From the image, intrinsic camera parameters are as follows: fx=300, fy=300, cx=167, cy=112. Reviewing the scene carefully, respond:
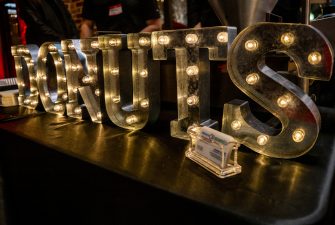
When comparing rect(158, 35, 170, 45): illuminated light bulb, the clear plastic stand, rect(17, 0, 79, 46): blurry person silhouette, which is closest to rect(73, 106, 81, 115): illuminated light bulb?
rect(158, 35, 170, 45): illuminated light bulb

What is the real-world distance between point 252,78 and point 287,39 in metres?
0.12

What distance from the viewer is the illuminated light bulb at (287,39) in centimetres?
66

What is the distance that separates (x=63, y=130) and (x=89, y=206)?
1.08 ft

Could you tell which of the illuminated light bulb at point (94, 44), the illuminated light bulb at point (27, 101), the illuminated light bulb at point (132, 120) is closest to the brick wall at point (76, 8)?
the illuminated light bulb at point (27, 101)

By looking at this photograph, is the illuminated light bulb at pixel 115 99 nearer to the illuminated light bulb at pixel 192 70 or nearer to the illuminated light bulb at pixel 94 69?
the illuminated light bulb at pixel 94 69

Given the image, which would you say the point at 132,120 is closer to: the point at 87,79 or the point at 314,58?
the point at 87,79

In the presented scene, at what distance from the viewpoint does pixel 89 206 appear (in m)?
0.81

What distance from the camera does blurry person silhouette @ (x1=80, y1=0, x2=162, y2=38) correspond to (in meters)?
2.35

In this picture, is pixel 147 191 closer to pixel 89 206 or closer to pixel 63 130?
pixel 89 206

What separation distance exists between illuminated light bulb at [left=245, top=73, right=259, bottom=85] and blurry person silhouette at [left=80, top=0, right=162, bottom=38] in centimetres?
172

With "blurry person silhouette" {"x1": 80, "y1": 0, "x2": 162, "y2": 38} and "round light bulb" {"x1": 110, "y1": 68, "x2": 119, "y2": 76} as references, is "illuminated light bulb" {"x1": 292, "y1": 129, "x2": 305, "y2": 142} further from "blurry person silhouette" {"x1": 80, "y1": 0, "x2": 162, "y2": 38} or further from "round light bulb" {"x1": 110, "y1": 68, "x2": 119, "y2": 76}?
"blurry person silhouette" {"x1": 80, "y1": 0, "x2": 162, "y2": 38}

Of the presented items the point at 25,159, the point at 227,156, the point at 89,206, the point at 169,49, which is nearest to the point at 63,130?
the point at 25,159

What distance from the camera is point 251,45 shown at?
2.36 ft

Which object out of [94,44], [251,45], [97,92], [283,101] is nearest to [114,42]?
[94,44]
